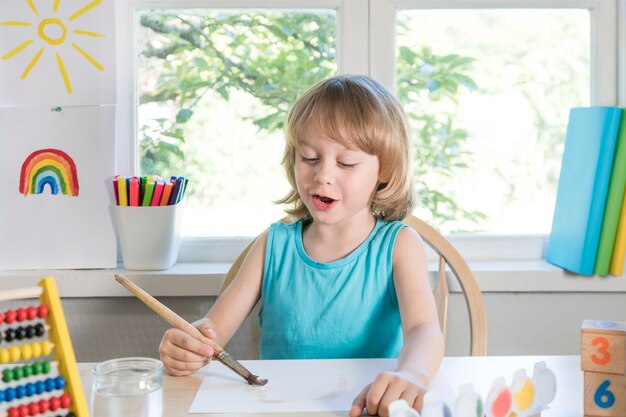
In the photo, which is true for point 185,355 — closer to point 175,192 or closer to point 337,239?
point 337,239

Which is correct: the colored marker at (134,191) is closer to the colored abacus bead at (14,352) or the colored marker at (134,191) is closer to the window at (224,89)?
the window at (224,89)

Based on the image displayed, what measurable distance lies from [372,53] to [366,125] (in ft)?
1.99

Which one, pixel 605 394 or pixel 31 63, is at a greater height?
pixel 31 63

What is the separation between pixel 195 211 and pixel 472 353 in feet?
2.71

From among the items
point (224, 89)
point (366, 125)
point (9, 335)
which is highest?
point (224, 89)

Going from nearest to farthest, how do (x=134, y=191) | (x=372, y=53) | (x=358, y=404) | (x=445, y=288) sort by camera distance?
(x=358, y=404) → (x=445, y=288) → (x=134, y=191) → (x=372, y=53)

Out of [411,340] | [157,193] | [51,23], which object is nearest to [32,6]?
[51,23]

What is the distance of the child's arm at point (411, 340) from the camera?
931mm

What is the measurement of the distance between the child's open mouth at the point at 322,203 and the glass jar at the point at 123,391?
0.55m

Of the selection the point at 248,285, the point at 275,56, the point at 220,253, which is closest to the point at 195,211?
the point at 220,253

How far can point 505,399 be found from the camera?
0.83 meters

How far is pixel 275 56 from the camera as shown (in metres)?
1.95

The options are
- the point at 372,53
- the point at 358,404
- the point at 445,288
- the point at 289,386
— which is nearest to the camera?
the point at 358,404

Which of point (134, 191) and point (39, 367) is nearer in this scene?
point (39, 367)
